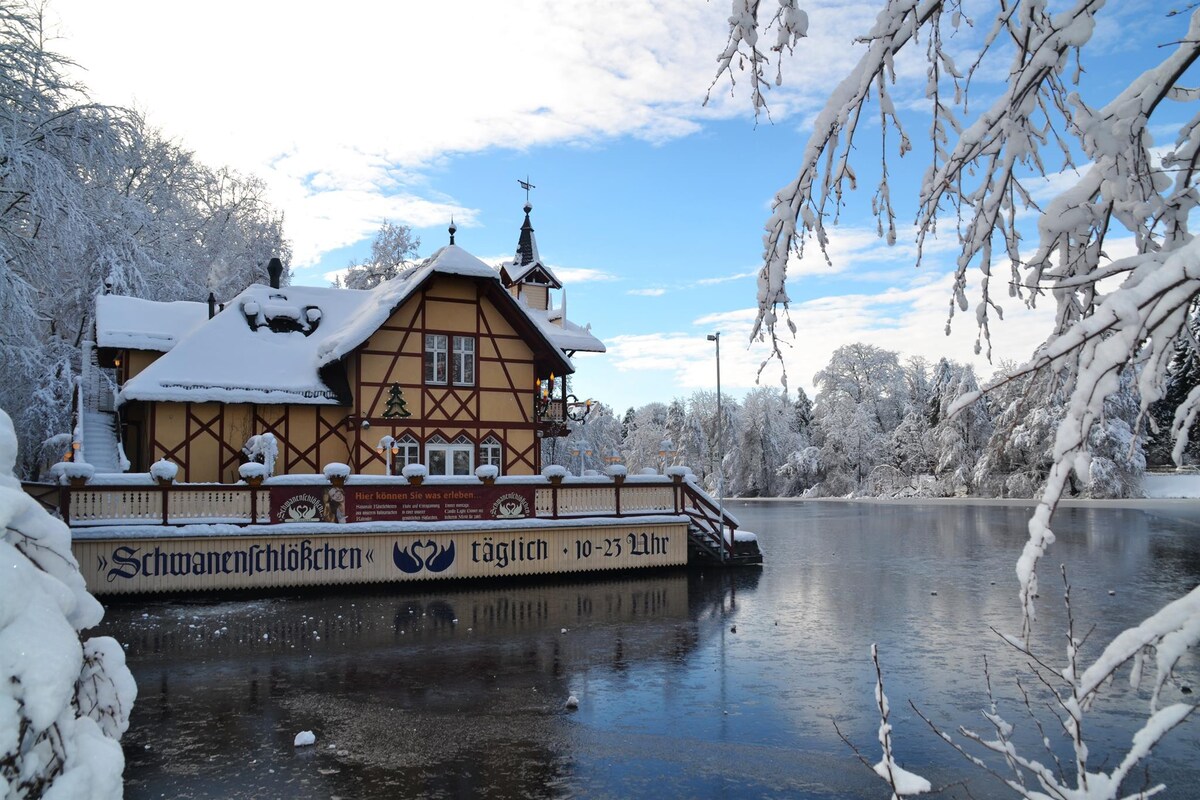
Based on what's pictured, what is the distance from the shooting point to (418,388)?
24.5 m

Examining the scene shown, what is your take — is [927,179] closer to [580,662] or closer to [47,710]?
[47,710]

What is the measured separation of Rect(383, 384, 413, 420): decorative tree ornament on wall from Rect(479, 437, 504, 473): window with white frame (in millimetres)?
2657

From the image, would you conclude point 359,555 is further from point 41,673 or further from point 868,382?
point 868,382

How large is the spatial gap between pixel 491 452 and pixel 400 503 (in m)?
5.83

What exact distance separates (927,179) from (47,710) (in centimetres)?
435

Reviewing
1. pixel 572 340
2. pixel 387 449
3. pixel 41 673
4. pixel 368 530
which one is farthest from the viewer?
pixel 572 340

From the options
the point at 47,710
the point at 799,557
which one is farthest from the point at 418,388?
the point at 47,710

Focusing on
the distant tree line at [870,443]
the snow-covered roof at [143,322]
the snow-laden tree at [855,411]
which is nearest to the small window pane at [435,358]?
the snow-covered roof at [143,322]

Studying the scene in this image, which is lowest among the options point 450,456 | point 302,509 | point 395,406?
point 302,509

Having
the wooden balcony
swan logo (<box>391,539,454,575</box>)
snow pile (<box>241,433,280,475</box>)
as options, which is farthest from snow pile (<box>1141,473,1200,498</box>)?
snow pile (<box>241,433,280,475</box>)

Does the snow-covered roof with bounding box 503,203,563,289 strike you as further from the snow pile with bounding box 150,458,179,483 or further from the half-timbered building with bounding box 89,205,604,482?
the snow pile with bounding box 150,458,179,483

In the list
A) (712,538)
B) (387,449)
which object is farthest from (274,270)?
(712,538)

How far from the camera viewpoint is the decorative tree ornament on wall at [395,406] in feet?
78.0

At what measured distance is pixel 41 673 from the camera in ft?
11.1
